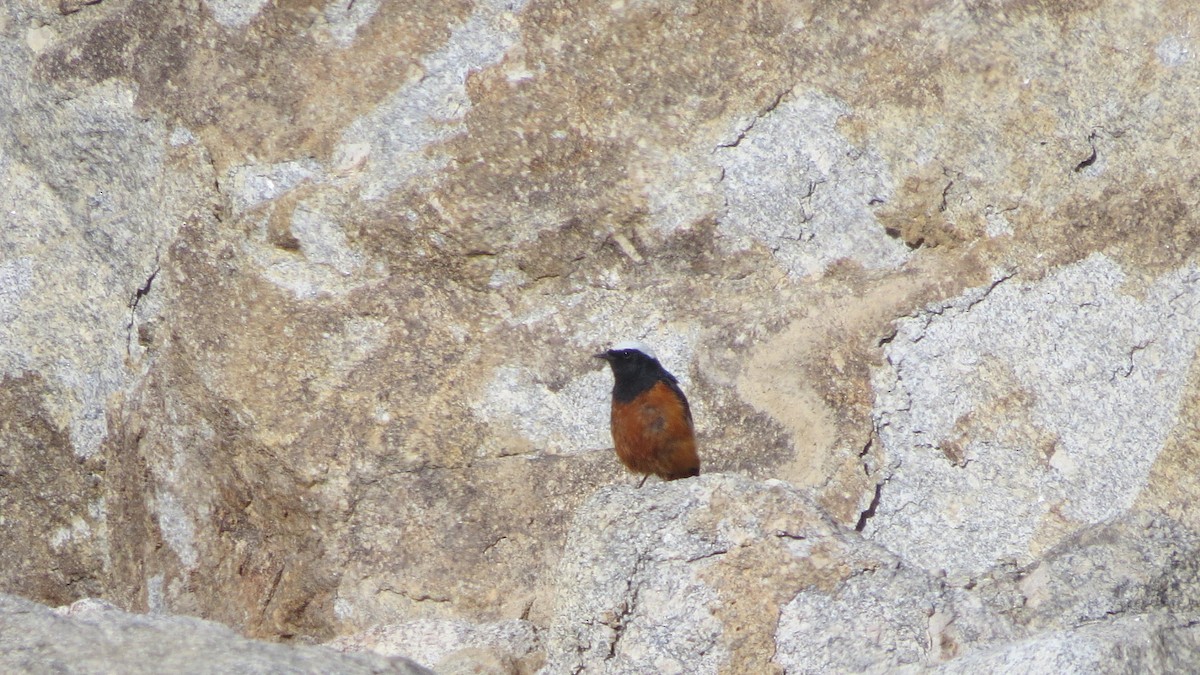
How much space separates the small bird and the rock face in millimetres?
58

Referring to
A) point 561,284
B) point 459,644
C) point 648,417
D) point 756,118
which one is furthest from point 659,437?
point 756,118

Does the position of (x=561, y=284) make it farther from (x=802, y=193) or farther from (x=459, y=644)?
(x=459, y=644)

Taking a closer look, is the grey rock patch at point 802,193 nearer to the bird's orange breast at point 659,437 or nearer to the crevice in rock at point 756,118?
the crevice in rock at point 756,118

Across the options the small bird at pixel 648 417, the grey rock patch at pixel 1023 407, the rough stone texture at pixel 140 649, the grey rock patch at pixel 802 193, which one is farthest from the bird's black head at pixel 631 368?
the rough stone texture at pixel 140 649

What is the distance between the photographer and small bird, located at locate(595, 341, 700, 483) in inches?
161

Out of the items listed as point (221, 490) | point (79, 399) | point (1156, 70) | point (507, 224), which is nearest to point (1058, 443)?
point (1156, 70)

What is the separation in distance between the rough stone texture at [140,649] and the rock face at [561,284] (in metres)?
0.83

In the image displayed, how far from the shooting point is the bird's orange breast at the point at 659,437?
4.12 meters

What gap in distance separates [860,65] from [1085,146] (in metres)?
0.73

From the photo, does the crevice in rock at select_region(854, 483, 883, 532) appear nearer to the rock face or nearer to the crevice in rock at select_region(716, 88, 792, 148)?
the rock face

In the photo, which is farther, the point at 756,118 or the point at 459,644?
the point at 756,118

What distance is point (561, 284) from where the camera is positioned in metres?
4.32

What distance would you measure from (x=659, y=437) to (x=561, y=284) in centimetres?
58

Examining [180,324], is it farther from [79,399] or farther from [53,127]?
[53,127]
